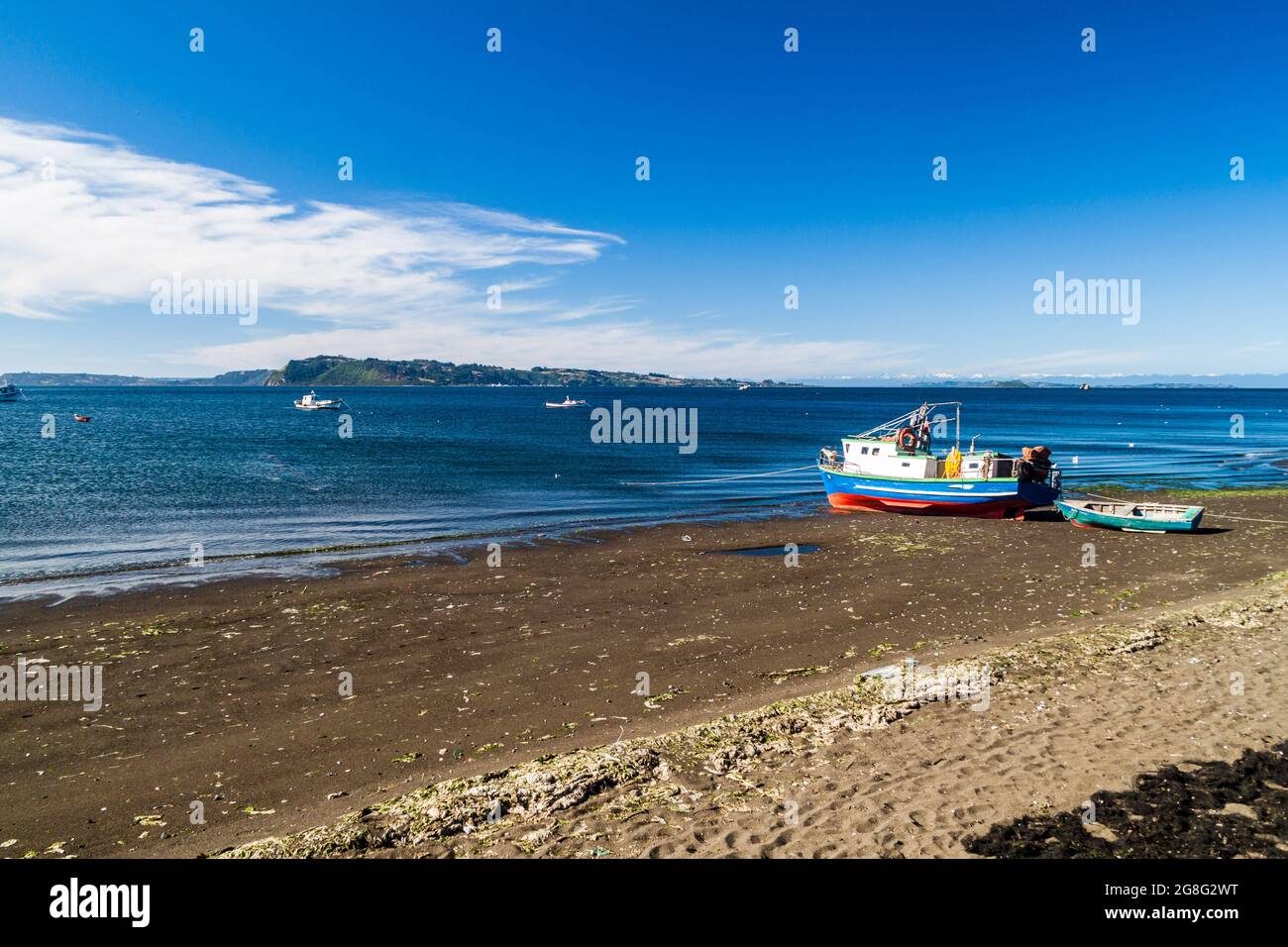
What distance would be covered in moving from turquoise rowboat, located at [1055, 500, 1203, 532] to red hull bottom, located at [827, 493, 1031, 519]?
100 inches

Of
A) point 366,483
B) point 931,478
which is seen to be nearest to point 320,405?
point 366,483

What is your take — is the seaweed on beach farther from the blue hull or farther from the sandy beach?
the blue hull

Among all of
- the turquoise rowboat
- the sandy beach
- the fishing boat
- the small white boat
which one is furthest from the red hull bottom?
the small white boat

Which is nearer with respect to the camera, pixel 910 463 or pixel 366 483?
pixel 910 463

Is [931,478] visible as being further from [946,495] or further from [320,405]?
[320,405]

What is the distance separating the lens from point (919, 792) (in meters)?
9.27

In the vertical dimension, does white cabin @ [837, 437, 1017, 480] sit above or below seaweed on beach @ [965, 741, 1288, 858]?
above

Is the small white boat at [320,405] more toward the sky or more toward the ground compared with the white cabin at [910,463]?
more toward the sky

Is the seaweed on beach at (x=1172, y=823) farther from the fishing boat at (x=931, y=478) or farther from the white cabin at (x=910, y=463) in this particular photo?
the white cabin at (x=910, y=463)

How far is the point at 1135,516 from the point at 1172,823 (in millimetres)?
30676

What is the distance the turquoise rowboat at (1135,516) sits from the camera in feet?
106

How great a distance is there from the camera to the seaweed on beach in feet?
25.8

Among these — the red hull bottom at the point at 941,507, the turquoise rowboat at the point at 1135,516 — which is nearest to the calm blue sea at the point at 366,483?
the red hull bottom at the point at 941,507

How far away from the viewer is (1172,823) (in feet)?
27.5
